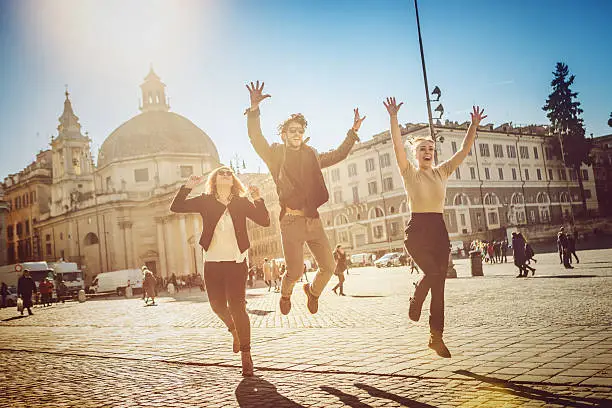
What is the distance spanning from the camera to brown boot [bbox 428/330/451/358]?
559cm

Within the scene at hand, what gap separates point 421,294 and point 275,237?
7836cm

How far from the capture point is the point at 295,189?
542cm

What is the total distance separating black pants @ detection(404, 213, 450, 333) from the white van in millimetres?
47377

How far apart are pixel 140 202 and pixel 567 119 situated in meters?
57.7

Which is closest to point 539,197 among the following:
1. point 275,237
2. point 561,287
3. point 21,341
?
point 275,237

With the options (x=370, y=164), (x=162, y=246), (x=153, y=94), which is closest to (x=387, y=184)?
(x=370, y=164)

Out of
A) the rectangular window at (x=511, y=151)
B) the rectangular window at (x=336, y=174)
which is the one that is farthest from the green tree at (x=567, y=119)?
the rectangular window at (x=336, y=174)

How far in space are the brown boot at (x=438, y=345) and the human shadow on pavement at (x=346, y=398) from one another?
4.20ft

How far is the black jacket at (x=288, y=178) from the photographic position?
5.41 metres

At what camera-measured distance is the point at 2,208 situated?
6084 cm

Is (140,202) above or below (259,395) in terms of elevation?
above

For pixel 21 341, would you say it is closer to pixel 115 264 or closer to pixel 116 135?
pixel 115 264

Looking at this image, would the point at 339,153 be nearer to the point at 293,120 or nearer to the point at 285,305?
the point at 293,120

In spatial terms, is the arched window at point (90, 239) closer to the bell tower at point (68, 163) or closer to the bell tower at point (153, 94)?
the bell tower at point (68, 163)
